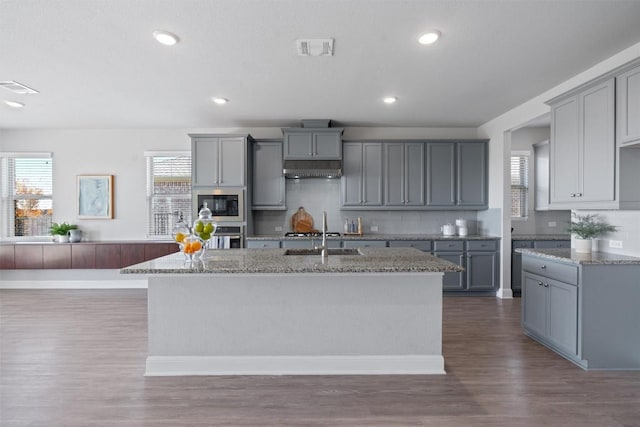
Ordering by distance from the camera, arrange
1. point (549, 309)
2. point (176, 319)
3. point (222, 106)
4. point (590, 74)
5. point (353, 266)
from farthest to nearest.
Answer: point (222, 106) → point (590, 74) → point (549, 309) → point (176, 319) → point (353, 266)

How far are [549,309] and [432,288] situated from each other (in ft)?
4.17

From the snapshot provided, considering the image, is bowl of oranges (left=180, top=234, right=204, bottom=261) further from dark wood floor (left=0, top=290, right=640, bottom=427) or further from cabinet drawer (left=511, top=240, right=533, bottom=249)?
cabinet drawer (left=511, top=240, right=533, bottom=249)

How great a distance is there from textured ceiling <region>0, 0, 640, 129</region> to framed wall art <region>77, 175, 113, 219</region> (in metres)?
1.24

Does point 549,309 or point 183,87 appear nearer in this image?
point 549,309

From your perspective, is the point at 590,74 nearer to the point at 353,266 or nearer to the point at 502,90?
the point at 502,90

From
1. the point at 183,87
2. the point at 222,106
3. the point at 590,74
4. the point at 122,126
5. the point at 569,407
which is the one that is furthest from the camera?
the point at 122,126

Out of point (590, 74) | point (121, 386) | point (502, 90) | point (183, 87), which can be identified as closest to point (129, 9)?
point (183, 87)

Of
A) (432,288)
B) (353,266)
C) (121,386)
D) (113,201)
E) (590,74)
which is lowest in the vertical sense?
(121,386)

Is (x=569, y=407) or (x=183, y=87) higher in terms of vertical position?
(x=183, y=87)

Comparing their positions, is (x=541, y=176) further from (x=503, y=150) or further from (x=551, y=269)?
(x=551, y=269)

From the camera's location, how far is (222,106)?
4598mm

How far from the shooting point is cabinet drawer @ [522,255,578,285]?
2885 mm

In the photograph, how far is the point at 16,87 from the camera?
3869mm

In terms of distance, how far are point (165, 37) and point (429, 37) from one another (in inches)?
79.6
